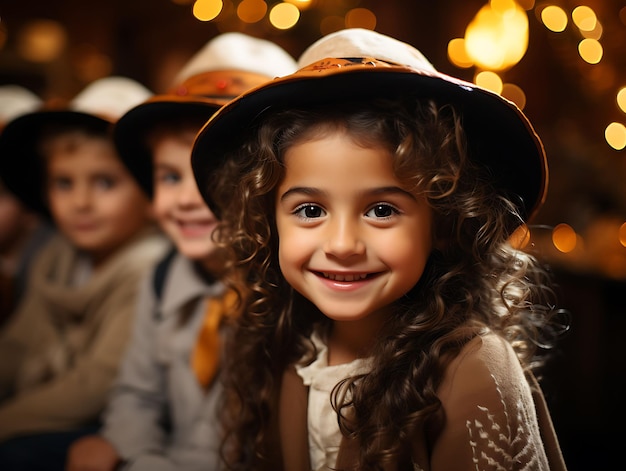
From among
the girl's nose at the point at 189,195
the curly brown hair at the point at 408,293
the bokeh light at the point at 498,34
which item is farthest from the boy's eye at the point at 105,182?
the bokeh light at the point at 498,34

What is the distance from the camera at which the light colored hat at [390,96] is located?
79 cm

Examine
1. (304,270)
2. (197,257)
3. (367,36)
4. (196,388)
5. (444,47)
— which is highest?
(444,47)

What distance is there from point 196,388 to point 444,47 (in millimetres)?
2756

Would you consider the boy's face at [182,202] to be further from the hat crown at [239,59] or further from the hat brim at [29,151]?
the hat brim at [29,151]

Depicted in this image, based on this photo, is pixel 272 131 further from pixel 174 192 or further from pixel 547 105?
pixel 547 105

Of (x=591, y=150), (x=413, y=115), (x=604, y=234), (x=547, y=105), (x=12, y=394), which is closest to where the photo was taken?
(x=413, y=115)

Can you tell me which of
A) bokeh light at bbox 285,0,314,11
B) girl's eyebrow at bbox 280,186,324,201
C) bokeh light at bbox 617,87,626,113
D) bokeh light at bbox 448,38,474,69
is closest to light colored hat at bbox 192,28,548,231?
girl's eyebrow at bbox 280,186,324,201

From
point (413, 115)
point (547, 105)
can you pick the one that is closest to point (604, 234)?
point (547, 105)

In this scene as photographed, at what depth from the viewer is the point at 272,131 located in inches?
34.6

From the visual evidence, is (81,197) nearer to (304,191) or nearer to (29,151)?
(29,151)

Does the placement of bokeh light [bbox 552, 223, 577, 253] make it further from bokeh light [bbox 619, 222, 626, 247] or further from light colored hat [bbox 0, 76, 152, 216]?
light colored hat [bbox 0, 76, 152, 216]

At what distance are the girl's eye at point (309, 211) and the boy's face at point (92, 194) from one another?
0.84 meters

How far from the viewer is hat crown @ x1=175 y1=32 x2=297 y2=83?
1.24 m

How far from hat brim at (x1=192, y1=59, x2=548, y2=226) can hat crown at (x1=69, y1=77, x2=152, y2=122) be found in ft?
2.18
